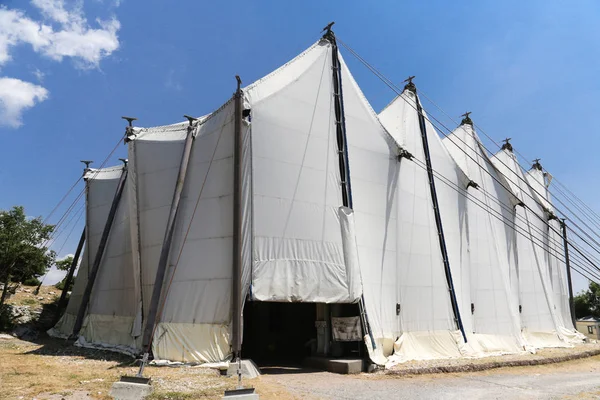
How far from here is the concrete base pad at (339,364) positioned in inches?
549

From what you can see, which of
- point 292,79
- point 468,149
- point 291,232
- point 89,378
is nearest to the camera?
point 89,378

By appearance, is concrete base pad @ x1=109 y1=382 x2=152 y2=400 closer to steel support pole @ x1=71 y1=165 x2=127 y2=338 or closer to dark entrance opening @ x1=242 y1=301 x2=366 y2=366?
dark entrance opening @ x1=242 y1=301 x2=366 y2=366

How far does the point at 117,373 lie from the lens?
11.9 metres

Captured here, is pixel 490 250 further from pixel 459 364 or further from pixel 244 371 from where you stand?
pixel 244 371

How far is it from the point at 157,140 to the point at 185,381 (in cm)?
951

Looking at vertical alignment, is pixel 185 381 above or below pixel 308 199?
below

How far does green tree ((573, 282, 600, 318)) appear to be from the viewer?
50.5 meters

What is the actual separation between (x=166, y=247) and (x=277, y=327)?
8.54m

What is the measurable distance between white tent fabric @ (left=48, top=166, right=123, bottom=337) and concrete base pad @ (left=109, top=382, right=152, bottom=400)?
50.1 feet

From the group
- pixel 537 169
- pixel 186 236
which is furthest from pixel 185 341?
pixel 537 169

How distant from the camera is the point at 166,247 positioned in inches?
563

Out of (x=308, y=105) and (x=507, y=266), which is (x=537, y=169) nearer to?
(x=507, y=266)

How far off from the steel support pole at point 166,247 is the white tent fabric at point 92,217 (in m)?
11.2

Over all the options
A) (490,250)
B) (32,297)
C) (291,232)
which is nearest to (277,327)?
(291,232)
